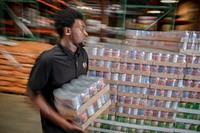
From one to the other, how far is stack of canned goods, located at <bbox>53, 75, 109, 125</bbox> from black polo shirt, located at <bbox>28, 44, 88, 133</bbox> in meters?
0.08

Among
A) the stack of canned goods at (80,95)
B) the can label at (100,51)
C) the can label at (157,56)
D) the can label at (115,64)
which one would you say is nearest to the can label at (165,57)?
the can label at (157,56)

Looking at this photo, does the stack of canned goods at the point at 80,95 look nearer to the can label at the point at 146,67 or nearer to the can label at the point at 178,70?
the can label at the point at 146,67

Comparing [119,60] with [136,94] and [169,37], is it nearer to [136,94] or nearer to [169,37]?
[136,94]

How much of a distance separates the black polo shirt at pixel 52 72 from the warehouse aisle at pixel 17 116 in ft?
6.83

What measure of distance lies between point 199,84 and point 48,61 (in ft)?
7.94

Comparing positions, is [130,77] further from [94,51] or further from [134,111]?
[94,51]

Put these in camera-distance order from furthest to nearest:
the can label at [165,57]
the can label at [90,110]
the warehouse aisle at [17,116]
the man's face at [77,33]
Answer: the warehouse aisle at [17,116]
the can label at [165,57]
the man's face at [77,33]
the can label at [90,110]

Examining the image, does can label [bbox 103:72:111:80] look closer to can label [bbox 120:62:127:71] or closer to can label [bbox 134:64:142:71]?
can label [bbox 120:62:127:71]

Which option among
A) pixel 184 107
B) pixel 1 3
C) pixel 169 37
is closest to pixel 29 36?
pixel 1 3

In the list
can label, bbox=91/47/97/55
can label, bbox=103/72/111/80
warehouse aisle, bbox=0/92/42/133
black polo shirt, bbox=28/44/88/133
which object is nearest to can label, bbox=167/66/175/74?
can label, bbox=103/72/111/80

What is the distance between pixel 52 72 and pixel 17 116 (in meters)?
2.70

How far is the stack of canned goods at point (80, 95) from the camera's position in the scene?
61.1 inches

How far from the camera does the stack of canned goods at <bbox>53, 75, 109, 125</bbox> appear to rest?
1.55 meters

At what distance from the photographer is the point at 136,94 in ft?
10.2
